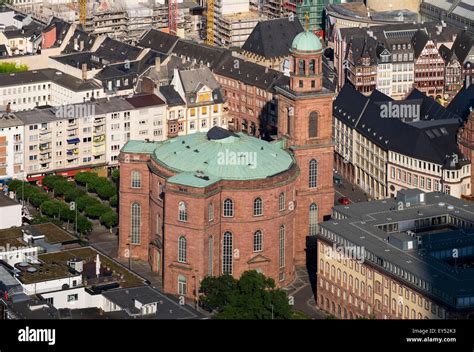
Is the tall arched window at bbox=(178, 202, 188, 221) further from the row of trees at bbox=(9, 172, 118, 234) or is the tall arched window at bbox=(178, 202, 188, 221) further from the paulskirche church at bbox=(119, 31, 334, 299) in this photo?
the row of trees at bbox=(9, 172, 118, 234)

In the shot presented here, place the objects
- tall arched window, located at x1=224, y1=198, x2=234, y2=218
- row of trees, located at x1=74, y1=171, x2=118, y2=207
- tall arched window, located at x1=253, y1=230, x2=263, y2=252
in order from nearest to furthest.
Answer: tall arched window, located at x1=224, y1=198, x2=234, y2=218 < tall arched window, located at x1=253, y1=230, x2=263, y2=252 < row of trees, located at x1=74, y1=171, x2=118, y2=207

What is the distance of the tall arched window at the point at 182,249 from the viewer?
135250 mm

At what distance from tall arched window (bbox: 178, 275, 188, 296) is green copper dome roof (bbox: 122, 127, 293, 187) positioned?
10.6 meters

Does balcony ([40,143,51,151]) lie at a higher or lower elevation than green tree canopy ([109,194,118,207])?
higher

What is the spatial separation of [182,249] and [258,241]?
8.37 metres

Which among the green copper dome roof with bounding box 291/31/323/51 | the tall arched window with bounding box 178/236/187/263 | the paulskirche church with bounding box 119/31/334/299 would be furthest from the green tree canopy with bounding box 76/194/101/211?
the green copper dome roof with bounding box 291/31/323/51

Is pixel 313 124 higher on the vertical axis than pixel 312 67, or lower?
lower

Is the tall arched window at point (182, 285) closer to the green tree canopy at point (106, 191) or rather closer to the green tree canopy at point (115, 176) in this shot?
the green tree canopy at point (106, 191)

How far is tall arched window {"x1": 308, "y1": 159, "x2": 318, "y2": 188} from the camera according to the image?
5782 inches

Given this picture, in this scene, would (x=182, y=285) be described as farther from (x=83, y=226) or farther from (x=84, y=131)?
(x=84, y=131)

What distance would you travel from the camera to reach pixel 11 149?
180 meters

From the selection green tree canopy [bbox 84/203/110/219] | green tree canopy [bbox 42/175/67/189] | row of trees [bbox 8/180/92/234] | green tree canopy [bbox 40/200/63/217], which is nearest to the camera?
row of trees [bbox 8/180/92/234]

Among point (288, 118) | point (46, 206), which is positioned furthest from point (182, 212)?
point (46, 206)
